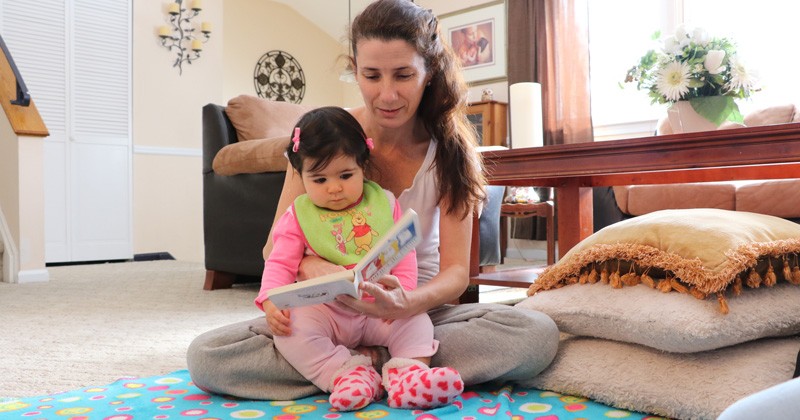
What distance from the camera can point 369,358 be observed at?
1251 mm

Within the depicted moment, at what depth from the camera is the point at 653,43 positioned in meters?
3.84

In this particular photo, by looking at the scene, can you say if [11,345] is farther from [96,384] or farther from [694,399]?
[694,399]

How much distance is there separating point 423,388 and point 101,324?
4.70ft

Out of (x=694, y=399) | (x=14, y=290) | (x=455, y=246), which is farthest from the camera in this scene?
(x=14, y=290)

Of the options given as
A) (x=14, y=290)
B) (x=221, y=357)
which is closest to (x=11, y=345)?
(x=221, y=357)

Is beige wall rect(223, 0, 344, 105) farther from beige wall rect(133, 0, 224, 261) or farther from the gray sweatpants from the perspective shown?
the gray sweatpants

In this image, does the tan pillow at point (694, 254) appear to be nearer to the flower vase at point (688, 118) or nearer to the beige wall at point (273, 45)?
the flower vase at point (688, 118)

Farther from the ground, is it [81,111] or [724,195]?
[81,111]

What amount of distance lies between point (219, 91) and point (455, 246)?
188 inches

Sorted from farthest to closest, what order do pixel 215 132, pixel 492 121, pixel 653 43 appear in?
pixel 492 121 < pixel 653 43 < pixel 215 132

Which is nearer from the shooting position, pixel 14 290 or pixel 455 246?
pixel 455 246

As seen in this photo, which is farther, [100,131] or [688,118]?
[100,131]

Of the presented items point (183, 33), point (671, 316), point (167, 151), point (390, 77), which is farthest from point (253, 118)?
point (183, 33)

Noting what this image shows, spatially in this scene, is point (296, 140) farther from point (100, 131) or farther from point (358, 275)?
point (100, 131)
